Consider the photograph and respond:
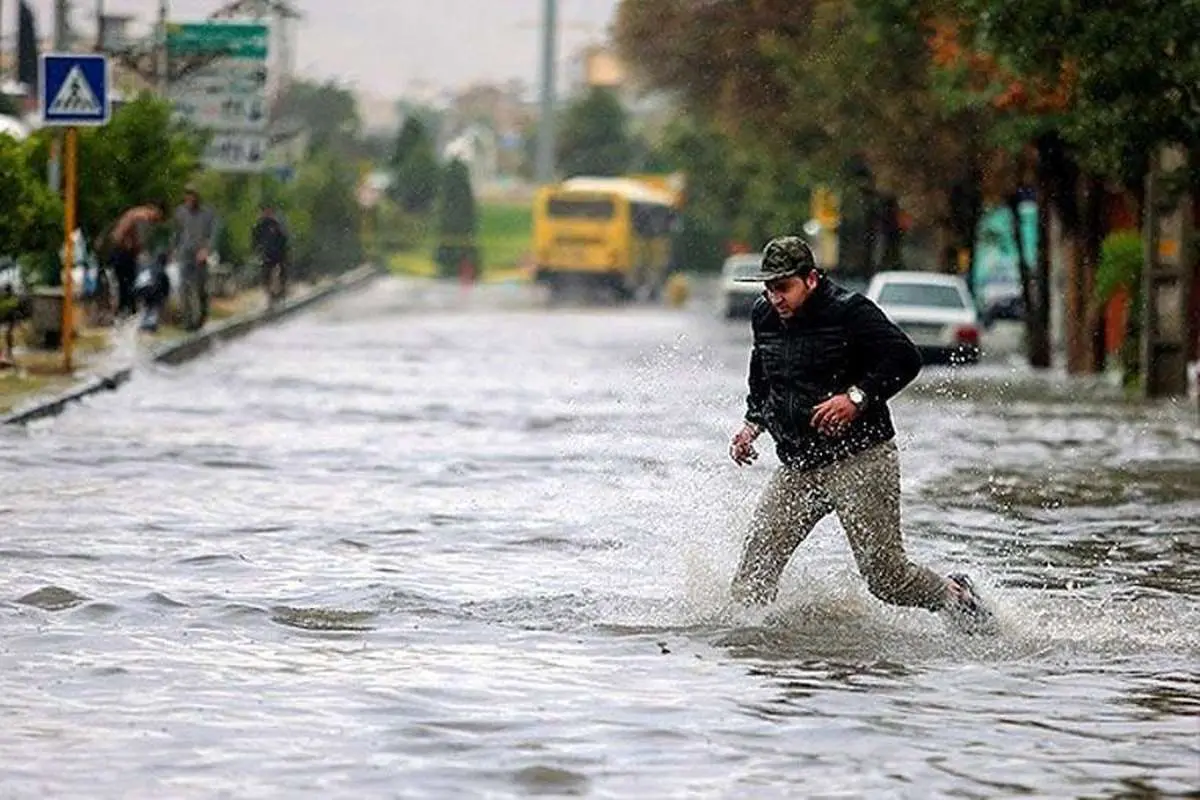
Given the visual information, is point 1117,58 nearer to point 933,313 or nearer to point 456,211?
point 933,313

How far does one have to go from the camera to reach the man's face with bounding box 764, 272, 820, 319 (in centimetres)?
1264

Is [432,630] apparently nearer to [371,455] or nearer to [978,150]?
[371,455]

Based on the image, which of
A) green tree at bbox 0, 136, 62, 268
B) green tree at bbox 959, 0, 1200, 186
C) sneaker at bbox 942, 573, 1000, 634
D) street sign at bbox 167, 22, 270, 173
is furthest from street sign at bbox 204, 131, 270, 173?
sneaker at bbox 942, 573, 1000, 634

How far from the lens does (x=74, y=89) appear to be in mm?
30203

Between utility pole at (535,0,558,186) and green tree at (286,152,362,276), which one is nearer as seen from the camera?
green tree at (286,152,362,276)

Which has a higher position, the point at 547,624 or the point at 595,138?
the point at 547,624

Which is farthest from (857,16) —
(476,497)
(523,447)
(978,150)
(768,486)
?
(768,486)

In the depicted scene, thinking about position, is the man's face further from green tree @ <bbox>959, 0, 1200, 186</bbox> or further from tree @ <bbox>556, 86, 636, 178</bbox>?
tree @ <bbox>556, 86, 636, 178</bbox>

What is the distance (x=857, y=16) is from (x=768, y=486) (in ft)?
104

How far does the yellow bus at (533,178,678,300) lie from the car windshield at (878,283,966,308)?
4345 centimetres

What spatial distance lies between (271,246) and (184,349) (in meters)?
17.8

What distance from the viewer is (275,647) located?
12.6 m

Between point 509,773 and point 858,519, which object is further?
point 858,519

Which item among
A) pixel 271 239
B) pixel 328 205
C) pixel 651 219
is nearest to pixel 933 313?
pixel 271 239
